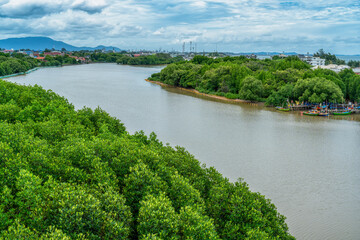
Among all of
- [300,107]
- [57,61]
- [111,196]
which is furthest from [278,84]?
[57,61]

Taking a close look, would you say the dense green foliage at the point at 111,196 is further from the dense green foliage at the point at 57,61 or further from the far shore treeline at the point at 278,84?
Result: the dense green foliage at the point at 57,61

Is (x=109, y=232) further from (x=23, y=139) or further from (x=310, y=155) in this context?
(x=310, y=155)

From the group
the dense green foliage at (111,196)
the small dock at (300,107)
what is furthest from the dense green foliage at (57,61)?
the dense green foliage at (111,196)

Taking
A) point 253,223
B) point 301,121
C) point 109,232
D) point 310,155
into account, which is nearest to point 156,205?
point 109,232

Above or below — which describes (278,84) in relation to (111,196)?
above

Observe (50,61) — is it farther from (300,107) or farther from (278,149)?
(278,149)

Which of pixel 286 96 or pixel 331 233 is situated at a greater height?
pixel 286 96
